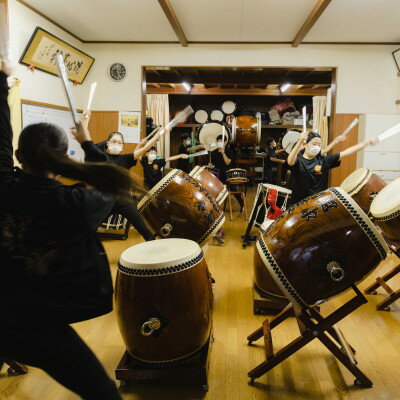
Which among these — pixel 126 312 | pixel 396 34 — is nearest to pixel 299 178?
pixel 126 312

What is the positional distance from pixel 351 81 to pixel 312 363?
436 cm

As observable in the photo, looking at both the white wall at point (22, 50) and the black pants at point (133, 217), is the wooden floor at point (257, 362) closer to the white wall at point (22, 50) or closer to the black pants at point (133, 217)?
the black pants at point (133, 217)

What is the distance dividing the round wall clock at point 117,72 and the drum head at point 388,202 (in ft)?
13.6

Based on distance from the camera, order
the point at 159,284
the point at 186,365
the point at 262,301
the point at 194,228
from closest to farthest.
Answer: the point at 159,284
the point at 186,365
the point at 194,228
the point at 262,301

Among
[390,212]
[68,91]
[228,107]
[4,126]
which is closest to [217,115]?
[228,107]

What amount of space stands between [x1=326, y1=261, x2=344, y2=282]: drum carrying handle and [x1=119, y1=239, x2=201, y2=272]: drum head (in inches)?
23.6

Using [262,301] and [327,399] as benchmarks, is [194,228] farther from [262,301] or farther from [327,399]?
[327,399]

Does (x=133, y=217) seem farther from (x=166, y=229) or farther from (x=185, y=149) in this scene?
(x=185, y=149)

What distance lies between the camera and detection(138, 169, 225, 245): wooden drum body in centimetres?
215

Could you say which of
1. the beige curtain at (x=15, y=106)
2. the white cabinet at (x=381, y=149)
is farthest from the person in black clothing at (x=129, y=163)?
the white cabinet at (x=381, y=149)

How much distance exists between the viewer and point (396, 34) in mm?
4625

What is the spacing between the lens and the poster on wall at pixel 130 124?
5.30m

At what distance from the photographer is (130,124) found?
5.32 meters

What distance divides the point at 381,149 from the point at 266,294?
353cm
